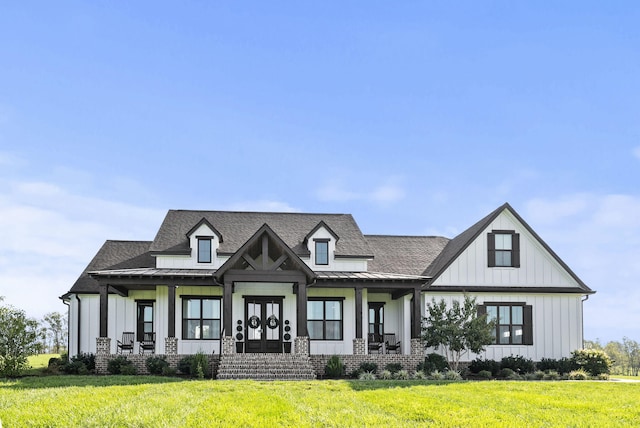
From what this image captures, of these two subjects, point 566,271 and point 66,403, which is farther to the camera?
point 566,271

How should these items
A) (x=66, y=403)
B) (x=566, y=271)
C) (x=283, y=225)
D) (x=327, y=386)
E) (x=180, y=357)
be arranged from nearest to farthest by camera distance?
(x=66, y=403), (x=327, y=386), (x=180, y=357), (x=566, y=271), (x=283, y=225)

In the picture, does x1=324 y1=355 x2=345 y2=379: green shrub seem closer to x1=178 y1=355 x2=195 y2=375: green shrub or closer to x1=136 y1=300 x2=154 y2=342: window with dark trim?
x1=178 y1=355 x2=195 y2=375: green shrub

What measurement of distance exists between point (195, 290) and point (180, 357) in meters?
3.89

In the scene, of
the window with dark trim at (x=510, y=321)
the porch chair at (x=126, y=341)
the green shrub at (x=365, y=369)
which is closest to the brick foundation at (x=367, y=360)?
the green shrub at (x=365, y=369)

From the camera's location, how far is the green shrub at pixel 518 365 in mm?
28984

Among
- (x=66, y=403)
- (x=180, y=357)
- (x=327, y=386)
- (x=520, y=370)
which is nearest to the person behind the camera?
(x=66, y=403)

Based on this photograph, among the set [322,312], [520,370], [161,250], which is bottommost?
[520,370]

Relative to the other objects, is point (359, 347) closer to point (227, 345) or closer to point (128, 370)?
point (227, 345)

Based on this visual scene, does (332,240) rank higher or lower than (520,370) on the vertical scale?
higher

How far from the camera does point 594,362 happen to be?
1116 inches

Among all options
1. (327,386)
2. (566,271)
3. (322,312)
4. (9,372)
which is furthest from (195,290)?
(566,271)

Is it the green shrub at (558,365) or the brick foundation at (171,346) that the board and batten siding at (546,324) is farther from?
the brick foundation at (171,346)

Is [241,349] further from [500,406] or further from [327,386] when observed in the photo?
[500,406]

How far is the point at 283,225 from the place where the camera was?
33688 millimetres
